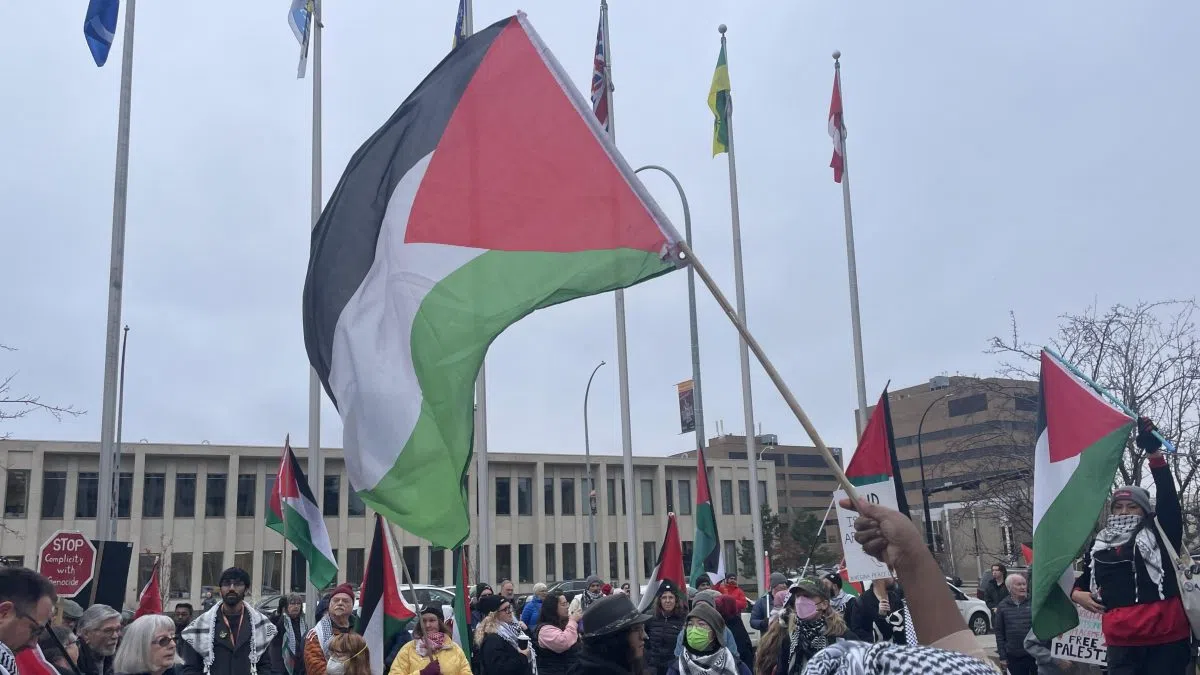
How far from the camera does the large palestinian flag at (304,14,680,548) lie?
505 cm

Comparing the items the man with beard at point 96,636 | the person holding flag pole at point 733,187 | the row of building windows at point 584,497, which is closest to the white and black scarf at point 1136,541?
the man with beard at point 96,636

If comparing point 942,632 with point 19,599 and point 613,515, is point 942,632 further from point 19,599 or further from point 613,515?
point 613,515

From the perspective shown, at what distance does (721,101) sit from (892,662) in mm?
20239

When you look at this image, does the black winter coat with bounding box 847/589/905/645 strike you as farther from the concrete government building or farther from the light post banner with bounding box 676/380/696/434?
the concrete government building

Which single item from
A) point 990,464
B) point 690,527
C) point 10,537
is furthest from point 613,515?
point 990,464

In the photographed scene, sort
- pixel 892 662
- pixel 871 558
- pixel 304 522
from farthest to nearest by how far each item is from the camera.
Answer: pixel 304 522 → pixel 871 558 → pixel 892 662

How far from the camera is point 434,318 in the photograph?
205 inches

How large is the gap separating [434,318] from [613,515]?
66.4 meters

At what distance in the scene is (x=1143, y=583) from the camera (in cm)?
598

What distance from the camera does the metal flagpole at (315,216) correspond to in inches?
720

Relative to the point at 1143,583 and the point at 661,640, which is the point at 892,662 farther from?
the point at 661,640

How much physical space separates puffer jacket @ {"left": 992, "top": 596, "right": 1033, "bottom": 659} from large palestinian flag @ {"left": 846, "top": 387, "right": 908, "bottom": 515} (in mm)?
4042

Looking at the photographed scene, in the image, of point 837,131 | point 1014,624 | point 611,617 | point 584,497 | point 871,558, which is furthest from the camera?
point 584,497

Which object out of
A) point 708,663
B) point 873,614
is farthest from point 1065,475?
point 873,614
